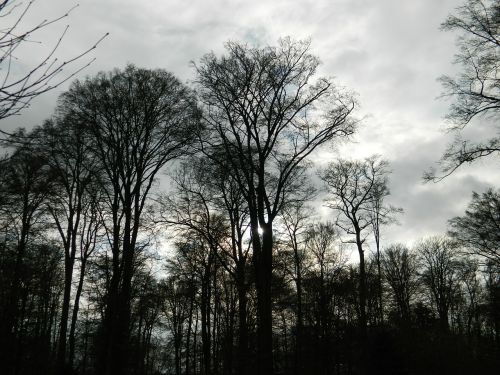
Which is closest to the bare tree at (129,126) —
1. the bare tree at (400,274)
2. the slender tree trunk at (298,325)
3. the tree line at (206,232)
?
the tree line at (206,232)

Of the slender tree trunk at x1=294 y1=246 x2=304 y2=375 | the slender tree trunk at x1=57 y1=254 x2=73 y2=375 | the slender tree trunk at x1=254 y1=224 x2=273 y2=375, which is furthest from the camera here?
the slender tree trunk at x1=294 y1=246 x2=304 y2=375

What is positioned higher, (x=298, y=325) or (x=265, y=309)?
(x=265, y=309)

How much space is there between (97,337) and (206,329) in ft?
24.0

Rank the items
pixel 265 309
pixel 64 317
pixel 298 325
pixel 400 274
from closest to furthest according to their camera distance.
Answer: pixel 265 309 < pixel 64 317 < pixel 298 325 < pixel 400 274

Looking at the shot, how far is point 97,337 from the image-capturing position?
2902 centimetres

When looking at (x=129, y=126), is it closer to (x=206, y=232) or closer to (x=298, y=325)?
(x=206, y=232)

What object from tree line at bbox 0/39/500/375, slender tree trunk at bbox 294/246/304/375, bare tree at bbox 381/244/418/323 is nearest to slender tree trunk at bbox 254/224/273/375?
tree line at bbox 0/39/500/375

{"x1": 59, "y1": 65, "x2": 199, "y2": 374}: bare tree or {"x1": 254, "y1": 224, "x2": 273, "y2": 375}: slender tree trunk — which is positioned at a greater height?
{"x1": 59, "y1": 65, "x2": 199, "y2": 374}: bare tree

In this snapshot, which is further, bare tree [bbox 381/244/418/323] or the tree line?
bare tree [bbox 381/244/418/323]

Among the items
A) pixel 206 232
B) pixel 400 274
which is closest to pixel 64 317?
pixel 206 232

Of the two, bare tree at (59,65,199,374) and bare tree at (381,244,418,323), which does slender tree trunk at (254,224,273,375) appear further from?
bare tree at (381,244,418,323)

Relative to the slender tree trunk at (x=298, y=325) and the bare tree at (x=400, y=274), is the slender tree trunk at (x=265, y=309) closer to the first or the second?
the slender tree trunk at (x=298, y=325)

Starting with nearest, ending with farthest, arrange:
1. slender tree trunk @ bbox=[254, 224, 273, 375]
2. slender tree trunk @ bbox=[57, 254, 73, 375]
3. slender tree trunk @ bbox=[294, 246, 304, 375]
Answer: slender tree trunk @ bbox=[254, 224, 273, 375], slender tree trunk @ bbox=[57, 254, 73, 375], slender tree trunk @ bbox=[294, 246, 304, 375]

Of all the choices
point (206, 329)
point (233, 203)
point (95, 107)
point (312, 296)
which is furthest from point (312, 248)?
point (95, 107)
